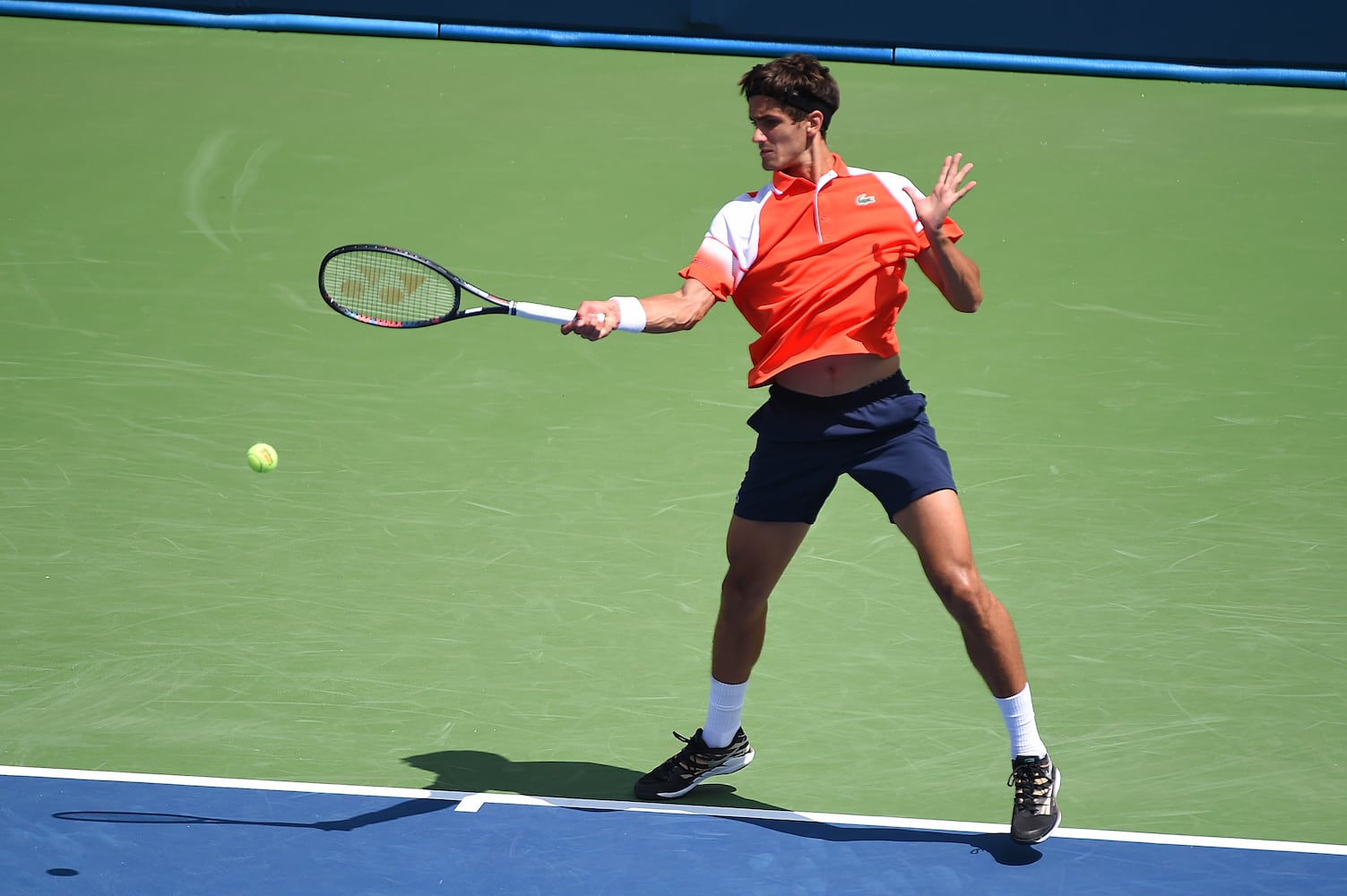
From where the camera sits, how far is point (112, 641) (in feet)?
19.2

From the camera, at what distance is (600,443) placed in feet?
24.4

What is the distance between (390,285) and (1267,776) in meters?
2.96

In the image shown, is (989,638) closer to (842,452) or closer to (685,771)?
(842,452)

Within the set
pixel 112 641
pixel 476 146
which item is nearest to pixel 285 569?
pixel 112 641

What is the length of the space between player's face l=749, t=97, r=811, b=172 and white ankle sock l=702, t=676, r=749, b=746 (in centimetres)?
148

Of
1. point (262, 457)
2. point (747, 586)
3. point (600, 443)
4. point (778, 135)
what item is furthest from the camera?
point (600, 443)

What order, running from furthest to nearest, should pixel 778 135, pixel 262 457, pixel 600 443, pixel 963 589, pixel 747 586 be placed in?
pixel 600 443, pixel 262 457, pixel 747 586, pixel 778 135, pixel 963 589

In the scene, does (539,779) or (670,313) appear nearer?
(670,313)

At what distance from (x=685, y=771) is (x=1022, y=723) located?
97 centimetres

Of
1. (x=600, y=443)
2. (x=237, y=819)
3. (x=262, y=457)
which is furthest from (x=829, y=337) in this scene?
(x=262, y=457)

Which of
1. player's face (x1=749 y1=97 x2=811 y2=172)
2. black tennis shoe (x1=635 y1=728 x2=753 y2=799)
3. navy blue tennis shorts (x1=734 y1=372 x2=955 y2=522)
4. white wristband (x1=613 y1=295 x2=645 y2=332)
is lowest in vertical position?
black tennis shoe (x1=635 y1=728 x2=753 y2=799)

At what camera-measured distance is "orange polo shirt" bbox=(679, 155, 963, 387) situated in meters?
4.69

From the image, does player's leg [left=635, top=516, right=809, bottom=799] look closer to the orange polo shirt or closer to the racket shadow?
the orange polo shirt

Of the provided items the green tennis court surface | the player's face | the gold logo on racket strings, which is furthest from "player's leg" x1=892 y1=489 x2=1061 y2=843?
the gold logo on racket strings
